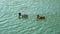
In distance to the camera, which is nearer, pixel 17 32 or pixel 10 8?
pixel 17 32

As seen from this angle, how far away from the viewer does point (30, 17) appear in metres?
5.08

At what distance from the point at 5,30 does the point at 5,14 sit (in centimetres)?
106

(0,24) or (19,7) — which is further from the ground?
(19,7)

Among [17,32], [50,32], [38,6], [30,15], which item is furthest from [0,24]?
[38,6]

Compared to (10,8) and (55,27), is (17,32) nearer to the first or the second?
(55,27)

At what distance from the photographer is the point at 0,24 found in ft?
15.4

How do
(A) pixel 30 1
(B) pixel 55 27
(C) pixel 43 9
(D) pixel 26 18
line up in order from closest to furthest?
1. (B) pixel 55 27
2. (D) pixel 26 18
3. (C) pixel 43 9
4. (A) pixel 30 1

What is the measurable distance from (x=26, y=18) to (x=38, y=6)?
3.75ft

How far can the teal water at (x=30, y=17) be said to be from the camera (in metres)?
4.43

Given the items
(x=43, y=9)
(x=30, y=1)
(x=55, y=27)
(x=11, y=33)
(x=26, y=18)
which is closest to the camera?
(x=11, y=33)

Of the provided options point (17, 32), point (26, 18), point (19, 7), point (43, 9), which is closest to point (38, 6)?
point (43, 9)

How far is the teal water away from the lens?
443cm

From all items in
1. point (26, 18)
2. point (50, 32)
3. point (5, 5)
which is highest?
point (5, 5)

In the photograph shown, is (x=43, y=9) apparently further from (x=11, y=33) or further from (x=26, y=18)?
(x=11, y=33)
